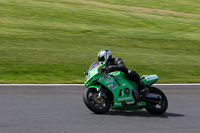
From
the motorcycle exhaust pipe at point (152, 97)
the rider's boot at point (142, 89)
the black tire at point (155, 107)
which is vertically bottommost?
the black tire at point (155, 107)

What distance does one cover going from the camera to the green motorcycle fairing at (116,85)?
752 cm

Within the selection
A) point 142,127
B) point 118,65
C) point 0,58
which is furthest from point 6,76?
point 142,127

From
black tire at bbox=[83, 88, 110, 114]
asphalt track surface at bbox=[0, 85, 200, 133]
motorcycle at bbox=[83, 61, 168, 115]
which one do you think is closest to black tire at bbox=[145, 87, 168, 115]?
motorcycle at bbox=[83, 61, 168, 115]

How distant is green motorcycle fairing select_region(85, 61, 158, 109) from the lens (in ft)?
24.7

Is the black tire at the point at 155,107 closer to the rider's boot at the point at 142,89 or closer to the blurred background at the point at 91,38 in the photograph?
the rider's boot at the point at 142,89

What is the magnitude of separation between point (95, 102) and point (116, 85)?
574 millimetres

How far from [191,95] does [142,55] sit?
25.4 ft

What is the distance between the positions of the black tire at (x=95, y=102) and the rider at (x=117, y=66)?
594 millimetres

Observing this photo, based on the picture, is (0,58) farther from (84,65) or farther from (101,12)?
(101,12)

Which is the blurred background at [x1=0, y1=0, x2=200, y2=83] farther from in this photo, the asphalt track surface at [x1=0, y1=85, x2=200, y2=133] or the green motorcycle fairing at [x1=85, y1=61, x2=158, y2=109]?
the green motorcycle fairing at [x1=85, y1=61, x2=158, y2=109]

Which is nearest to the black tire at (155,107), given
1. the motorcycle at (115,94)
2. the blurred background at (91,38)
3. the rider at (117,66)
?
the motorcycle at (115,94)

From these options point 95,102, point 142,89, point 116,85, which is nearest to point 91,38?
point 142,89

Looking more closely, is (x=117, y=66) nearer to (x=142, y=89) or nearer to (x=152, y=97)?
(x=142, y=89)

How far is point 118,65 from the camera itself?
761cm
